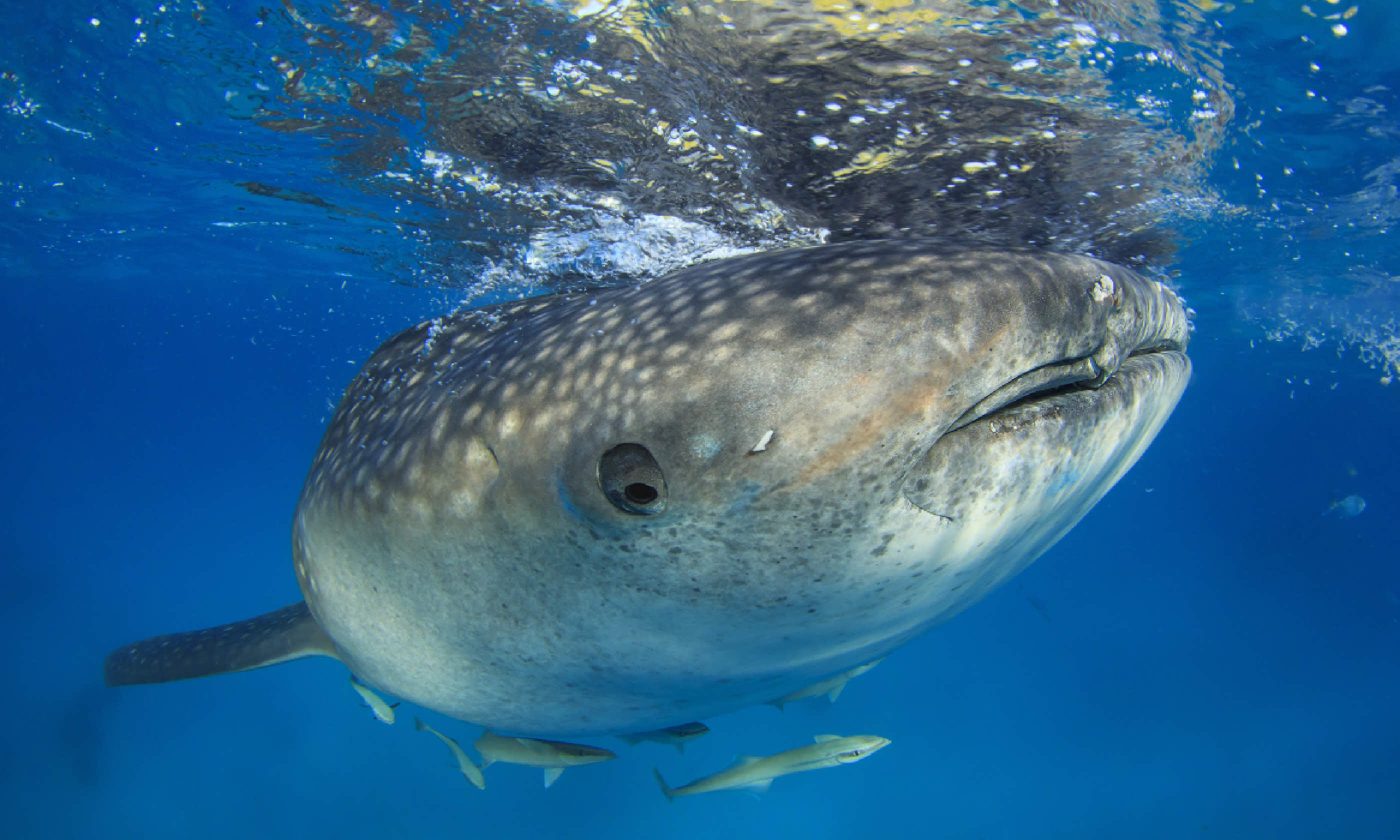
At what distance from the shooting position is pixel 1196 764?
19.7 metres

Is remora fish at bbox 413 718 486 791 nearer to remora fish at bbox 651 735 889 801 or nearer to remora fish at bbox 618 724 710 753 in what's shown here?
remora fish at bbox 651 735 889 801

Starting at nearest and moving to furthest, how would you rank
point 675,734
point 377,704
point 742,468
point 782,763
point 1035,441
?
point 742,468 < point 1035,441 < point 675,734 < point 377,704 < point 782,763

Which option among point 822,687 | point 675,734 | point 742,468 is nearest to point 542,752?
point 675,734

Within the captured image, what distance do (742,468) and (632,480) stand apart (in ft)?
0.91

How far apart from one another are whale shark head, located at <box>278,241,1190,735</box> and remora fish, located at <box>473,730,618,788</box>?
1.77 metres

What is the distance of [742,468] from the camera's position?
58.7 inches

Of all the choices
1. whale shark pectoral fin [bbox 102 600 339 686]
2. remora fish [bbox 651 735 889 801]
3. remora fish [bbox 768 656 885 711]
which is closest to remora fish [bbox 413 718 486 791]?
remora fish [bbox 651 735 889 801]

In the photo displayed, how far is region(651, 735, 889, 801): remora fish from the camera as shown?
15.4 feet

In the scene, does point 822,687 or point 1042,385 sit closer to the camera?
point 1042,385

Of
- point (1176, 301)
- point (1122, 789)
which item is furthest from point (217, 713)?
point (1122, 789)

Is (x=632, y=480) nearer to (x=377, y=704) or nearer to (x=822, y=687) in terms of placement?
(x=822, y=687)


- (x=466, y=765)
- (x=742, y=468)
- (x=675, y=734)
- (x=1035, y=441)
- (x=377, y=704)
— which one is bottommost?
(x=466, y=765)

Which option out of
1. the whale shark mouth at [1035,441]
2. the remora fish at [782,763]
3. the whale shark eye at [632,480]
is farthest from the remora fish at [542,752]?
the whale shark mouth at [1035,441]

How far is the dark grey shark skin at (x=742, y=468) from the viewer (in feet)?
4.90
